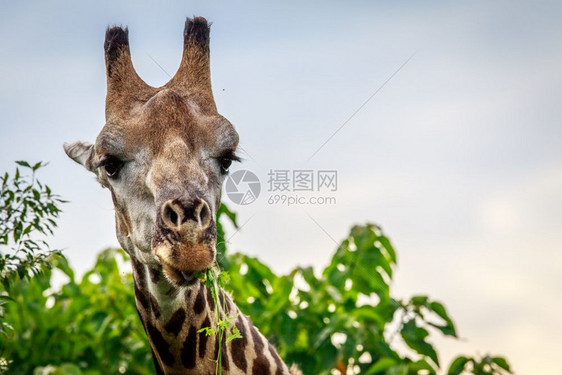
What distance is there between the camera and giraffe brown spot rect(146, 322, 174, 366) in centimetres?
621

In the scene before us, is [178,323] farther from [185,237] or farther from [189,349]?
[185,237]

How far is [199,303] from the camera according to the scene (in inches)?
245

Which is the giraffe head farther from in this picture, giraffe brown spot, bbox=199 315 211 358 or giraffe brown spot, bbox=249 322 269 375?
giraffe brown spot, bbox=249 322 269 375

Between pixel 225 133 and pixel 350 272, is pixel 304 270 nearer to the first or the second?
pixel 350 272

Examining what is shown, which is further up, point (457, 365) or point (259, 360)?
point (259, 360)

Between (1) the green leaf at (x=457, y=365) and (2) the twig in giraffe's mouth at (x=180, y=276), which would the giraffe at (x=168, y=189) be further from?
(1) the green leaf at (x=457, y=365)

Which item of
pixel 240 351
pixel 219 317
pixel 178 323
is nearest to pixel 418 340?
pixel 240 351

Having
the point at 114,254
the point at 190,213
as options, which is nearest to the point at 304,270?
the point at 114,254

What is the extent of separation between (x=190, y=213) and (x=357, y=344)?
412 centimetres

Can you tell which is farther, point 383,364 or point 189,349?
point 383,364

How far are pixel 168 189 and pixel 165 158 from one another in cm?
34

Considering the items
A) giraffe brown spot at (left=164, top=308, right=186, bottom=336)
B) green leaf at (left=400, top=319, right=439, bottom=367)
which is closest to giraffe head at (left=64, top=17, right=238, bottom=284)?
giraffe brown spot at (left=164, top=308, right=186, bottom=336)

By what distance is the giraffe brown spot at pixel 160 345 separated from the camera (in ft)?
20.4

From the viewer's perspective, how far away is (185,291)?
20.3 feet
